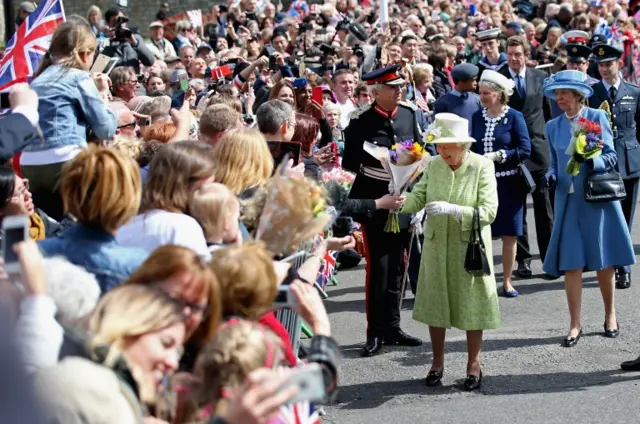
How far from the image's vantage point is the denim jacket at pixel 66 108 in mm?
5984

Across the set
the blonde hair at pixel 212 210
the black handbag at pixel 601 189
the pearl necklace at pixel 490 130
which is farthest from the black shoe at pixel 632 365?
the blonde hair at pixel 212 210

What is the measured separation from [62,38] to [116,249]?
2.54 meters

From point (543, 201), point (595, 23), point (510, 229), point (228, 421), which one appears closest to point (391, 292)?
point (510, 229)

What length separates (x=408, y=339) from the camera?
8031 millimetres

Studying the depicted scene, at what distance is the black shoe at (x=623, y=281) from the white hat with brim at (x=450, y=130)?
3261 millimetres

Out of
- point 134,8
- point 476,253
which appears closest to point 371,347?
point 476,253

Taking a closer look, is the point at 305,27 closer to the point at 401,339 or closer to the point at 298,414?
the point at 401,339

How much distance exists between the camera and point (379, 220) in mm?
7918

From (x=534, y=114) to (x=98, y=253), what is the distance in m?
7.55

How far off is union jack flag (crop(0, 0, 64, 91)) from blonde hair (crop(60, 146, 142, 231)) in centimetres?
367

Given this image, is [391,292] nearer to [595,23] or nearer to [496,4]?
[595,23]

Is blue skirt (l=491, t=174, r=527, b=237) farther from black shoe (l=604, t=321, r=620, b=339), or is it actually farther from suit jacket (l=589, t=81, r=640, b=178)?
black shoe (l=604, t=321, r=620, b=339)

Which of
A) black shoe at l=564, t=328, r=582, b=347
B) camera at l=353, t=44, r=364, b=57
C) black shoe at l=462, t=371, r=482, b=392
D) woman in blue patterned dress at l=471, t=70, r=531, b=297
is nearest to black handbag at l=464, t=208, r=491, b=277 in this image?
black shoe at l=462, t=371, r=482, b=392

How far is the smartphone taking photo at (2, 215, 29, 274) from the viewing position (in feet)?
10.4
